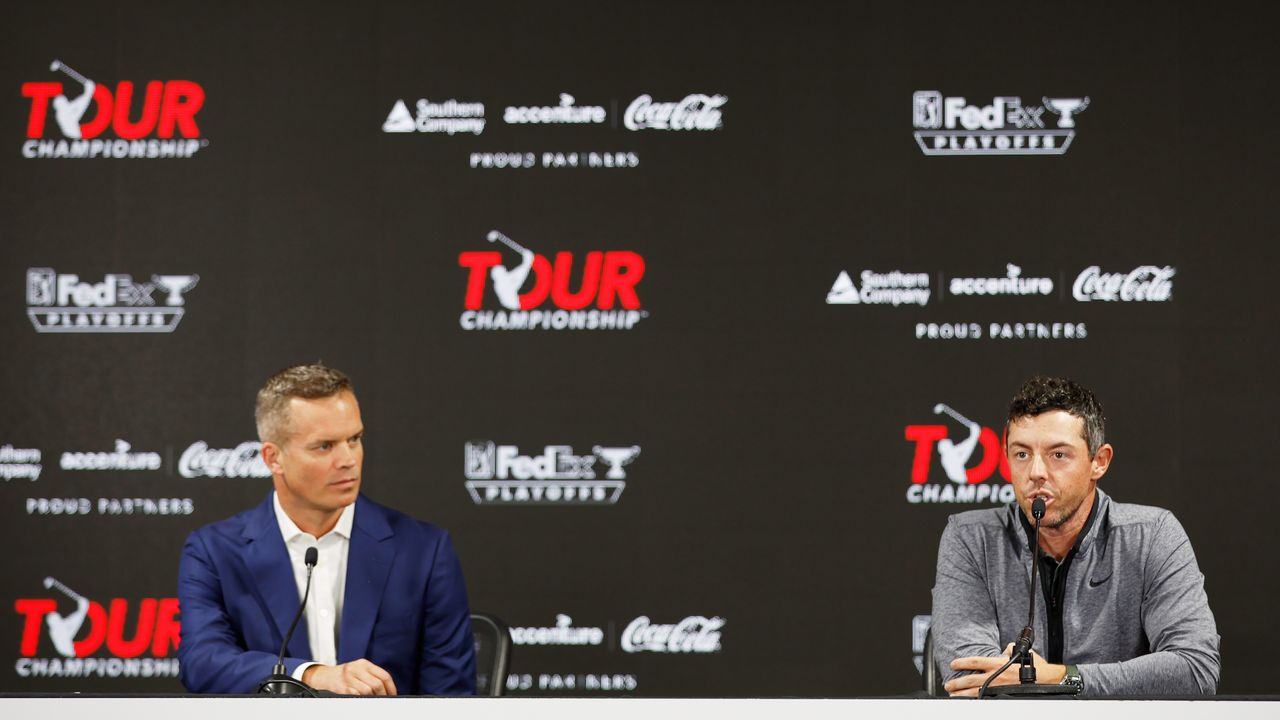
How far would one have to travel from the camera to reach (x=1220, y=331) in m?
3.87

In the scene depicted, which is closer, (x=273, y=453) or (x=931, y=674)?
(x=273, y=453)

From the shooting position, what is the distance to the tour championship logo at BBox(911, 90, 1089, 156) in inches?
155

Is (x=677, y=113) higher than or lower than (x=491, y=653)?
higher

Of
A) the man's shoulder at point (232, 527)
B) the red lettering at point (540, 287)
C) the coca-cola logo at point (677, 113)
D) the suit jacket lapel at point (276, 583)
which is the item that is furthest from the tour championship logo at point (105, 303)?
the suit jacket lapel at point (276, 583)

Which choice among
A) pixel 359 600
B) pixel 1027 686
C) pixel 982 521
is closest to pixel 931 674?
pixel 982 521

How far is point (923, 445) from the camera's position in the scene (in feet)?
12.9

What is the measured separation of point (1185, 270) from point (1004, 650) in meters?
1.90

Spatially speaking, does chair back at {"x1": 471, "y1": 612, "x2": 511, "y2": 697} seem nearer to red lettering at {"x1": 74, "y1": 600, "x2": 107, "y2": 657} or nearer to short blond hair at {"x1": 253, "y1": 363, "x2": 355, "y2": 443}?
short blond hair at {"x1": 253, "y1": 363, "x2": 355, "y2": 443}

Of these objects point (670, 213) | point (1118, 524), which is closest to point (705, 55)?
point (670, 213)

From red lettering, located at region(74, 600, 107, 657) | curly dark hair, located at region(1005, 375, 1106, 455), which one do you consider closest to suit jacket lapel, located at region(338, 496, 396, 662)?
curly dark hair, located at region(1005, 375, 1106, 455)

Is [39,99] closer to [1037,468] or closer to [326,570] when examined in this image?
[326,570]

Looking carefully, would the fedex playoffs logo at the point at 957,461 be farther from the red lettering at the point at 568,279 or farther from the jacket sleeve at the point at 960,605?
the jacket sleeve at the point at 960,605

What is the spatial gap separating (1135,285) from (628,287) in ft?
5.12

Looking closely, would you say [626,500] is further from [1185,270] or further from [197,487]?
[1185,270]
